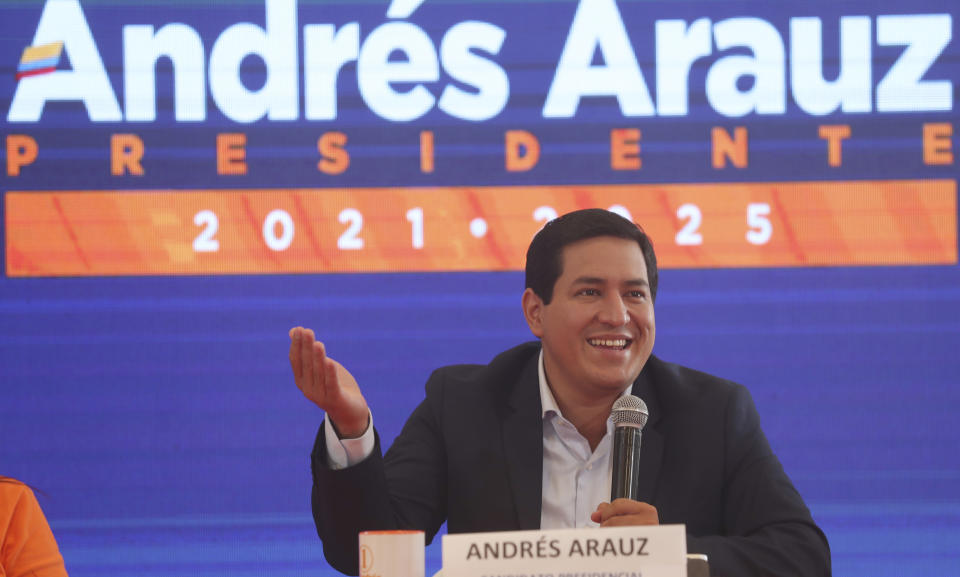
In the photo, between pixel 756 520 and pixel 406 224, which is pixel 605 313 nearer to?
pixel 756 520

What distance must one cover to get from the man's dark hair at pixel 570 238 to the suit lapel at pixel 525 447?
217 millimetres

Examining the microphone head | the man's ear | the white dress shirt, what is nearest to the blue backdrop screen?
the man's ear

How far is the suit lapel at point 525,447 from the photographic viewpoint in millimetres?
2139

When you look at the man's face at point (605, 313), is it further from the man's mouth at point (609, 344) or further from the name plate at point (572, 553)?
the name plate at point (572, 553)

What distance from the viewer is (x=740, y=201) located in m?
3.40

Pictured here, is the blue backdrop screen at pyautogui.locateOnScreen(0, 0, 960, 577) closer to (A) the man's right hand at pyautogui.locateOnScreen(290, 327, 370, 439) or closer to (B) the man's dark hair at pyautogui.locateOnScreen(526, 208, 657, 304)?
(B) the man's dark hair at pyautogui.locateOnScreen(526, 208, 657, 304)

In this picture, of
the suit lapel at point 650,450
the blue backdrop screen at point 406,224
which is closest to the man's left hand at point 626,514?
the suit lapel at point 650,450

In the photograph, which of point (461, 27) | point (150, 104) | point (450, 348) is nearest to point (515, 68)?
point (461, 27)

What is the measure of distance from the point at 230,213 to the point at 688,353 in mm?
1570

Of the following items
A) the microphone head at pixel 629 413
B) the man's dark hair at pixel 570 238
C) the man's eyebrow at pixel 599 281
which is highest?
the man's dark hair at pixel 570 238

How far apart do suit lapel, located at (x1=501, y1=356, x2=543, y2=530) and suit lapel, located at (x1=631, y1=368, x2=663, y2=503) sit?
0.68ft

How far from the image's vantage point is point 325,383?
1756 mm

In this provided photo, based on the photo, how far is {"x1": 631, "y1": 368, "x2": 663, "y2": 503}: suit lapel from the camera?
2107 mm

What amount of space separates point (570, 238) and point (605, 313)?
0.18 m
